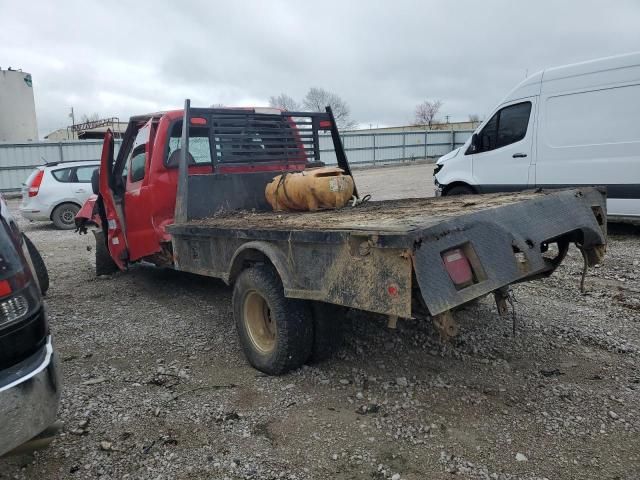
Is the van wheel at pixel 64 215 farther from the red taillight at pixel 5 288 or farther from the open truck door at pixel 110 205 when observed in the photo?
the red taillight at pixel 5 288

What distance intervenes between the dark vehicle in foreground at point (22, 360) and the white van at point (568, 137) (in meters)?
7.25

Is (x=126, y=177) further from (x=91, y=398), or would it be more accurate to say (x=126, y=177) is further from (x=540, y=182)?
(x=540, y=182)

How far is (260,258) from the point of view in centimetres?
364

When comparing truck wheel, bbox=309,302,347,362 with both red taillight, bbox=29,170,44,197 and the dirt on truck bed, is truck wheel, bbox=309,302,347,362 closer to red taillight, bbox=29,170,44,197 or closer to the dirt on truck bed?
the dirt on truck bed

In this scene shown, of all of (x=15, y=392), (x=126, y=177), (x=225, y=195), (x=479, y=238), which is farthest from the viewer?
(x=126, y=177)

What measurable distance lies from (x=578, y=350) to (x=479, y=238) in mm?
1647

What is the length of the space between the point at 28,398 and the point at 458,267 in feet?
6.71

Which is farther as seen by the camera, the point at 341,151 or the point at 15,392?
the point at 341,151

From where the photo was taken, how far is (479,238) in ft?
9.18

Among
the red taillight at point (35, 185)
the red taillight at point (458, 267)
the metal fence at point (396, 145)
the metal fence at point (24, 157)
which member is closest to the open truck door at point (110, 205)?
the red taillight at point (458, 267)

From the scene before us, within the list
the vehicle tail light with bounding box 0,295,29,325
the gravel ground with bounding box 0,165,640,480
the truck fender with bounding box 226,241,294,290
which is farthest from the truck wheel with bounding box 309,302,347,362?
the vehicle tail light with bounding box 0,295,29,325

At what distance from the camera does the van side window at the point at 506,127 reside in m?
8.02

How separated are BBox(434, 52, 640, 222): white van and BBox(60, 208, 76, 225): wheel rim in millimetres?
9002

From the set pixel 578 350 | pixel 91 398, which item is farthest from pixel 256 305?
pixel 578 350
